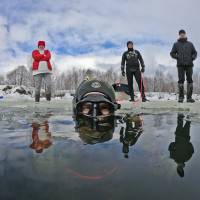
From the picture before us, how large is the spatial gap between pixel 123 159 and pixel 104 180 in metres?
0.69

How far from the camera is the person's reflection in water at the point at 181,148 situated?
3.33m

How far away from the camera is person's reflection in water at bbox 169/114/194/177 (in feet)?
10.9

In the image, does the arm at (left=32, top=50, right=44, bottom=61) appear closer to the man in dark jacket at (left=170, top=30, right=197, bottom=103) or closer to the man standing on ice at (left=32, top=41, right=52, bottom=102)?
the man standing on ice at (left=32, top=41, right=52, bottom=102)

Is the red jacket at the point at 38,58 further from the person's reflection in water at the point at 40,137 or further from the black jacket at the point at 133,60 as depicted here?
the person's reflection in water at the point at 40,137

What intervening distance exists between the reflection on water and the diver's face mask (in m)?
0.65

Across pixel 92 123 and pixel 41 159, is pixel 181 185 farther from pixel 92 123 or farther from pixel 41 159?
pixel 92 123

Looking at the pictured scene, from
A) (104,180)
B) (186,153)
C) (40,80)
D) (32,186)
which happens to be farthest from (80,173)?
(40,80)

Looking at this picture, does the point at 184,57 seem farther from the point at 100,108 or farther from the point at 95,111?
the point at 95,111

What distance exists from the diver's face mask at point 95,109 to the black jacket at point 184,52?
4478 millimetres

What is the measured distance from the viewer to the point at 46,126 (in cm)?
580

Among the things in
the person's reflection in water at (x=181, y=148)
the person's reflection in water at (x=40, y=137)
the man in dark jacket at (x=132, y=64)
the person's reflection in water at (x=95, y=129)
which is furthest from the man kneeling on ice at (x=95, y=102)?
the man in dark jacket at (x=132, y=64)

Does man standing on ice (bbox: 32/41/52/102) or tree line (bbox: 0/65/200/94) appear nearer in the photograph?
man standing on ice (bbox: 32/41/52/102)

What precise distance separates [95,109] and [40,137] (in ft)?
5.47

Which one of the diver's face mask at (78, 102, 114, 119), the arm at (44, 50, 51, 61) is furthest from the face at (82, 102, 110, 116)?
the arm at (44, 50, 51, 61)
